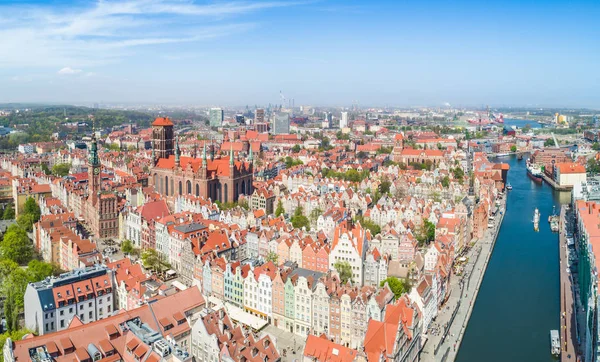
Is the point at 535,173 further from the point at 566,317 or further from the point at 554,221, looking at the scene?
the point at 566,317

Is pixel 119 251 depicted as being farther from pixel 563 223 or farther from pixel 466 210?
pixel 563 223

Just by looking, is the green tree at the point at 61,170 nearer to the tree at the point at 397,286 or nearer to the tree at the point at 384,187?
the tree at the point at 384,187

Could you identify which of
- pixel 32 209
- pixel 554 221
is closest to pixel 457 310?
pixel 554 221

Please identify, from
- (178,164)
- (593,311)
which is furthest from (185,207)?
(593,311)

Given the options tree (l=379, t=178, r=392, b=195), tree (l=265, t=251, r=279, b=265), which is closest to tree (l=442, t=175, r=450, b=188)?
tree (l=379, t=178, r=392, b=195)

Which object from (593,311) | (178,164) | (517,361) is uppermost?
(178,164)

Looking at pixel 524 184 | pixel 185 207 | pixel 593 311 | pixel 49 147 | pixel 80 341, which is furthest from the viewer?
pixel 49 147

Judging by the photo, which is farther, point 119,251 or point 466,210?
point 466,210

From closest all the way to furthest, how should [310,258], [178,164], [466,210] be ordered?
[310,258] < [466,210] < [178,164]
